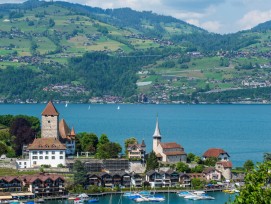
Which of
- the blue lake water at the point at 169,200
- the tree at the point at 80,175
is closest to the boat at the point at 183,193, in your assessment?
the blue lake water at the point at 169,200

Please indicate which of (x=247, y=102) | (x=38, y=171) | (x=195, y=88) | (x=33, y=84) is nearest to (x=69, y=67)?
(x=33, y=84)

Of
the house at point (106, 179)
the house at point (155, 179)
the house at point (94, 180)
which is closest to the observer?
the house at point (94, 180)

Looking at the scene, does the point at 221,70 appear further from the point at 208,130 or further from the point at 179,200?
the point at 179,200

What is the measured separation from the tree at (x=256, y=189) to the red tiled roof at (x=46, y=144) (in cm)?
3520

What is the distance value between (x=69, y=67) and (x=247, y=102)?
1932 inches

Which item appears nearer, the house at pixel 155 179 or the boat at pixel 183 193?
the boat at pixel 183 193

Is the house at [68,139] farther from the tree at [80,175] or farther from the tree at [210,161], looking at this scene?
the tree at [210,161]

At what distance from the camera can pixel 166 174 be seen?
48062 millimetres

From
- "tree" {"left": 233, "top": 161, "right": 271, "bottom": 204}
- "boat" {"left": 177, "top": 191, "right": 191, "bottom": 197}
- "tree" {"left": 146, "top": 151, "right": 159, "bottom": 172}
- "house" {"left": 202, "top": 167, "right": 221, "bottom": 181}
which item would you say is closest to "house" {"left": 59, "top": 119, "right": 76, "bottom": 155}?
"tree" {"left": 146, "top": 151, "right": 159, "bottom": 172}

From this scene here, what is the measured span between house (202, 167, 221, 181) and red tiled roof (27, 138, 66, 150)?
33.0ft

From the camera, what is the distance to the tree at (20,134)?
52.6 meters

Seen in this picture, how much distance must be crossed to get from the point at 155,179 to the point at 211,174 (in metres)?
4.50

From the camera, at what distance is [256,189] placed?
14680 mm

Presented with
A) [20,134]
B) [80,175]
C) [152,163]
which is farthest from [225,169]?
[20,134]
